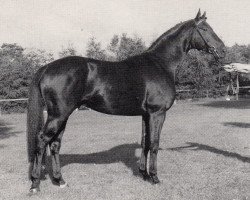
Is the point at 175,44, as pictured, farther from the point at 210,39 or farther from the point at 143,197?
the point at 143,197

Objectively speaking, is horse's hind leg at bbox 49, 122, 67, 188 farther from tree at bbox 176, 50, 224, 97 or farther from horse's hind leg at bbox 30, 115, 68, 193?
tree at bbox 176, 50, 224, 97

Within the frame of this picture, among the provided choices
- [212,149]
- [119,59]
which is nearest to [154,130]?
[212,149]

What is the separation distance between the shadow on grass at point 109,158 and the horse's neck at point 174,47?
215 cm

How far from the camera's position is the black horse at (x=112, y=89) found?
5.32 metres

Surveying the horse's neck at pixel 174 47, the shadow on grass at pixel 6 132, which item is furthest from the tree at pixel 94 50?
the horse's neck at pixel 174 47

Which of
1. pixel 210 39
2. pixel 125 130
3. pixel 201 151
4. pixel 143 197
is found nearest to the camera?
pixel 143 197

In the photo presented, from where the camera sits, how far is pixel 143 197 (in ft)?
16.5

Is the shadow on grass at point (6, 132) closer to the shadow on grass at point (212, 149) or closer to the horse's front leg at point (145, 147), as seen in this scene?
the shadow on grass at point (212, 149)

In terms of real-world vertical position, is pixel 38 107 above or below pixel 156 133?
above

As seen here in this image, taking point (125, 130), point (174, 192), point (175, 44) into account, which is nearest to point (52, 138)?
point (174, 192)

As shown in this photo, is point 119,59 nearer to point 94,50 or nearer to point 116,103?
point 94,50

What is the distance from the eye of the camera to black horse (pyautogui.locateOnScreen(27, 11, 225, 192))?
17.5ft

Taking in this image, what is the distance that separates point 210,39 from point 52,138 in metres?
3.10

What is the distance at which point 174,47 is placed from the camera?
6.06 metres
